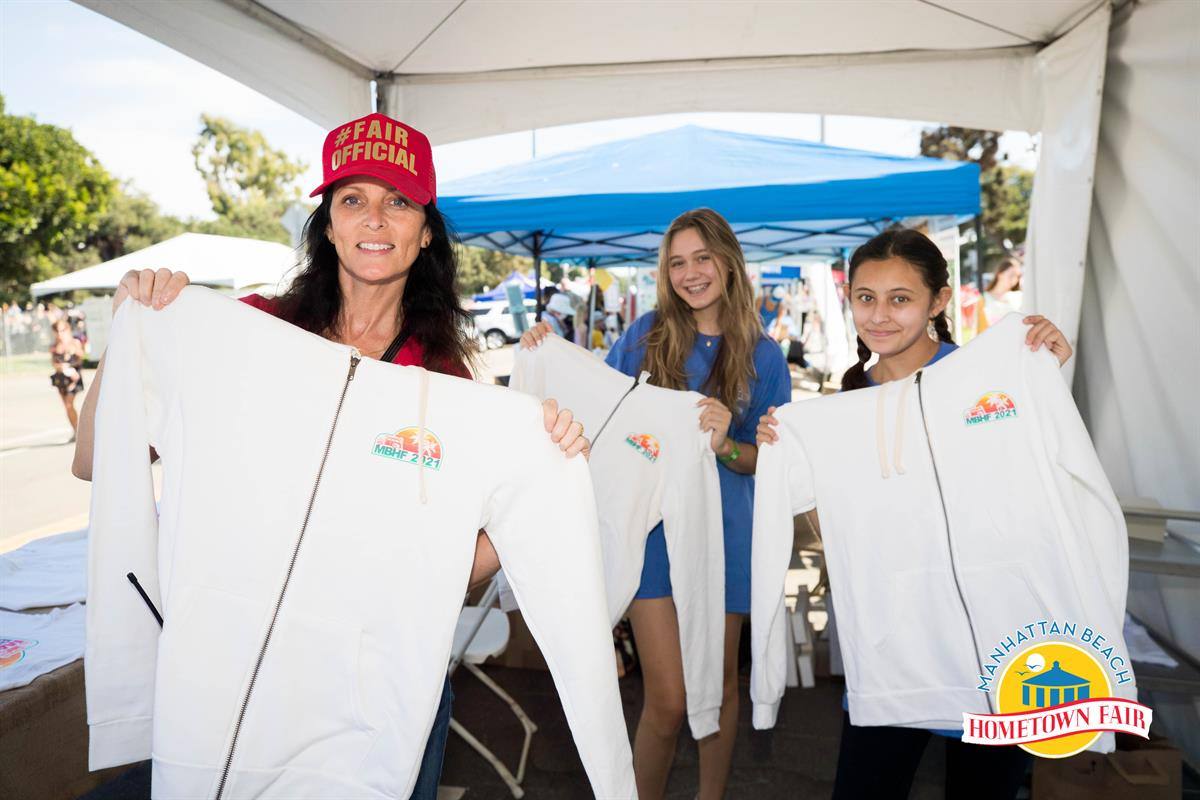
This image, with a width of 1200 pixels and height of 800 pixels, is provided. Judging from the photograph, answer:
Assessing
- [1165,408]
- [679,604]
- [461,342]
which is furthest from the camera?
[1165,408]

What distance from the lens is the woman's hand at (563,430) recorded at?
4.90 ft

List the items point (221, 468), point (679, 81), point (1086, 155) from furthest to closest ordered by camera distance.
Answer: point (679, 81)
point (1086, 155)
point (221, 468)

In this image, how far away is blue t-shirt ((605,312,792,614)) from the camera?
8.24ft

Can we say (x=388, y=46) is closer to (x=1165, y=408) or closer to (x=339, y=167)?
(x=339, y=167)

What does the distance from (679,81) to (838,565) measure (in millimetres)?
2895

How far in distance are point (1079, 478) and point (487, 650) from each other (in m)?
2.24

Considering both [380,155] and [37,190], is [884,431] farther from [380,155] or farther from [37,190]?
[37,190]

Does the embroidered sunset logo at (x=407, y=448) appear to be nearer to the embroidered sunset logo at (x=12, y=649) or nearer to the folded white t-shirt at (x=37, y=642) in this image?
the folded white t-shirt at (x=37, y=642)

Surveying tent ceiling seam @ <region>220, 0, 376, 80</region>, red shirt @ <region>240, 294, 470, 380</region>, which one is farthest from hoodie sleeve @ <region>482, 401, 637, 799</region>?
tent ceiling seam @ <region>220, 0, 376, 80</region>

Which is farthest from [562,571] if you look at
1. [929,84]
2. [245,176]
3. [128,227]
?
[245,176]

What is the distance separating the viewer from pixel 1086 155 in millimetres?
3428

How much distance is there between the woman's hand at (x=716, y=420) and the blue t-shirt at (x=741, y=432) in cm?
18

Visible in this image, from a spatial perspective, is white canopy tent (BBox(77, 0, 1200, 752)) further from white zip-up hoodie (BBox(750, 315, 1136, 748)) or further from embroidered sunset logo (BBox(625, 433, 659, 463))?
embroidered sunset logo (BBox(625, 433, 659, 463))

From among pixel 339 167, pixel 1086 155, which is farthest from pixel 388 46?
pixel 1086 155
